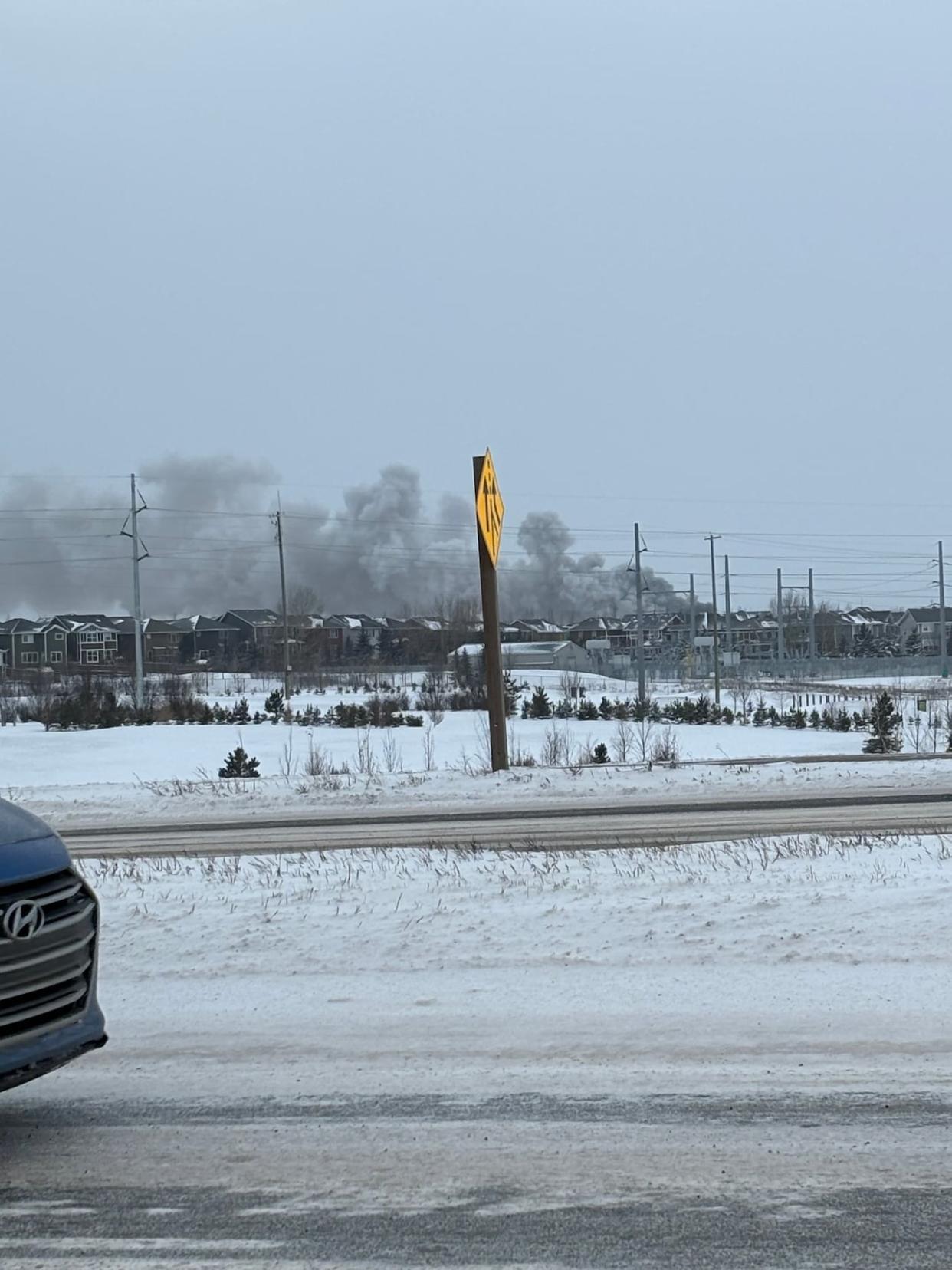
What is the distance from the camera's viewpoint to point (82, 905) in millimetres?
4594

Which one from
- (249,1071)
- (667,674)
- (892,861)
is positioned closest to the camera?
(249,1071)

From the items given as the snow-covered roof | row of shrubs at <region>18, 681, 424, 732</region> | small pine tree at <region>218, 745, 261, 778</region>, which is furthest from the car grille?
the snow-covered roof

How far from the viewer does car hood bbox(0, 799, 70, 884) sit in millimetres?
4273

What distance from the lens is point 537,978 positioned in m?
6.85

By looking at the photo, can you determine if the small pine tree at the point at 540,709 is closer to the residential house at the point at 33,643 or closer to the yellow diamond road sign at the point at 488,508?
the yellow diamond road sign at the point at 488,508

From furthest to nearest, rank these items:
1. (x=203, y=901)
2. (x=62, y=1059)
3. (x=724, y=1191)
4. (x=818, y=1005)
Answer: (x=203, y=901), (x=818, y=1005), (x=62, y=1059), (x=724, y=1191)

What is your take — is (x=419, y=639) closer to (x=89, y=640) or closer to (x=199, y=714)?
(x=89, y=640)

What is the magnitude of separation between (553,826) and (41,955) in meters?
10.1

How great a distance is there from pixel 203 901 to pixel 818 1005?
4.45m

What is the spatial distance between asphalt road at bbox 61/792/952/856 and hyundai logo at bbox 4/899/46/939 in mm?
7899

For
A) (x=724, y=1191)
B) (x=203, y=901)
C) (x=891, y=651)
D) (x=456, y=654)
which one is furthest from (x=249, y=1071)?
(x=891, y=651)

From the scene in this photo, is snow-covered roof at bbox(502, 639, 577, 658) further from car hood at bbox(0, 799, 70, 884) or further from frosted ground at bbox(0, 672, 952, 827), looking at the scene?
car hood at bbox(0, 799, 70, 884)

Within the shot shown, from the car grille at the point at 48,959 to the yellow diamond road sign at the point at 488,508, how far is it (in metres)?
13.4

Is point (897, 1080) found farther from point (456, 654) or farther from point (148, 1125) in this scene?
point (456, 654)
